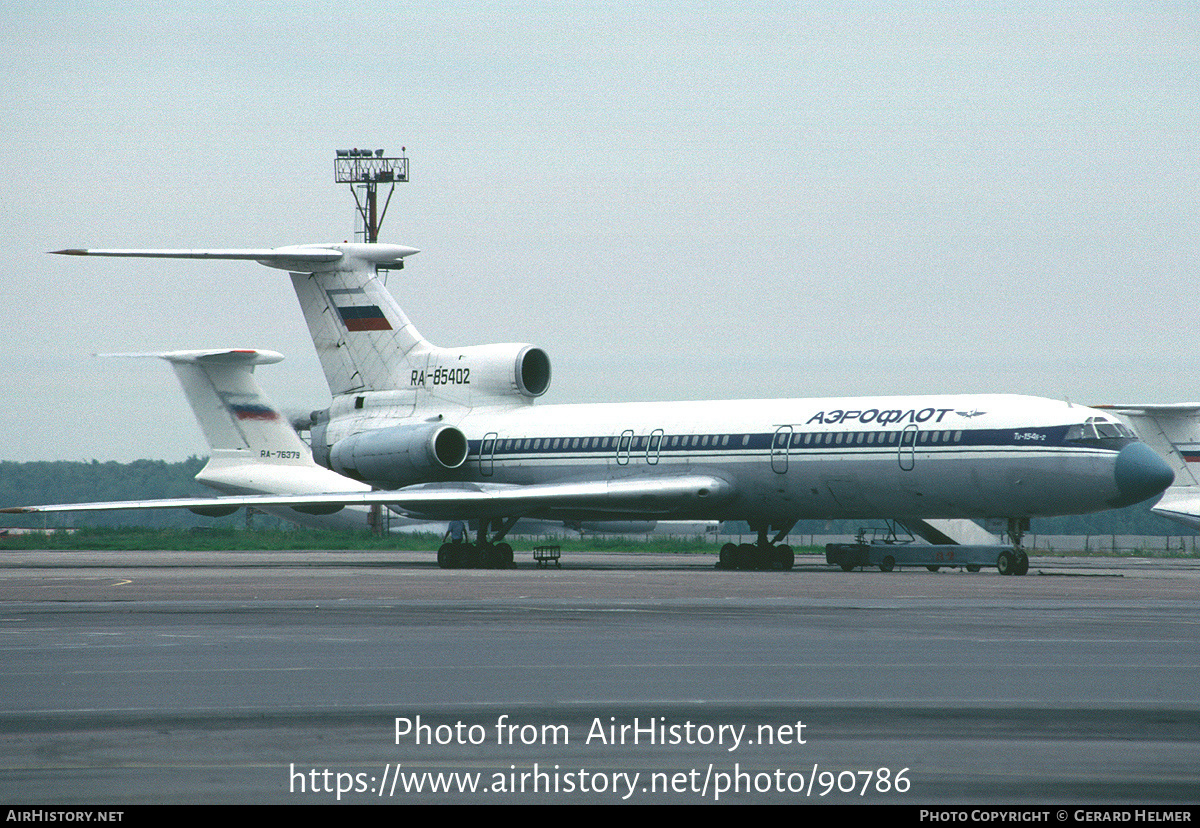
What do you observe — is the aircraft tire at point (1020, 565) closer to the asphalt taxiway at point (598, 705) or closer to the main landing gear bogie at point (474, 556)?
the main landing gear bogie at point (474, 556)

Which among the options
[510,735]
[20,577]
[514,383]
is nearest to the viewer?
[510,735]

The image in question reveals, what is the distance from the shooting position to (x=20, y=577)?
92.5 ft

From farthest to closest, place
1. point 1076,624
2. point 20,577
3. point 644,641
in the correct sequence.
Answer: point 20,577 < point 1076,624 < point 644,641

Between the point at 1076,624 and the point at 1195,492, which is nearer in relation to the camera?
the point at 1076,624

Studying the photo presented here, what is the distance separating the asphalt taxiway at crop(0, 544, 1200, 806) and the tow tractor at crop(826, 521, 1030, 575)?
43.9ft

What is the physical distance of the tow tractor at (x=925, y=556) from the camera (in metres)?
31.7

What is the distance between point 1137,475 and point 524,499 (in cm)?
1400

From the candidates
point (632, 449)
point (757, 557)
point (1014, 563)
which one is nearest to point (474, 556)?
point (632, 449)

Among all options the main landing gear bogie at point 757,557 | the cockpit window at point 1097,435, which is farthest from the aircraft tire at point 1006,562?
the main landing gear bogie at point 757,557

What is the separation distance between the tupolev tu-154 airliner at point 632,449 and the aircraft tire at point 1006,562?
41mm

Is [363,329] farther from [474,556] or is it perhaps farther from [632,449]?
[632,449]

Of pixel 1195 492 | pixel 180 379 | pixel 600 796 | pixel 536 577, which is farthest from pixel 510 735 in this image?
pixel 1195 492
